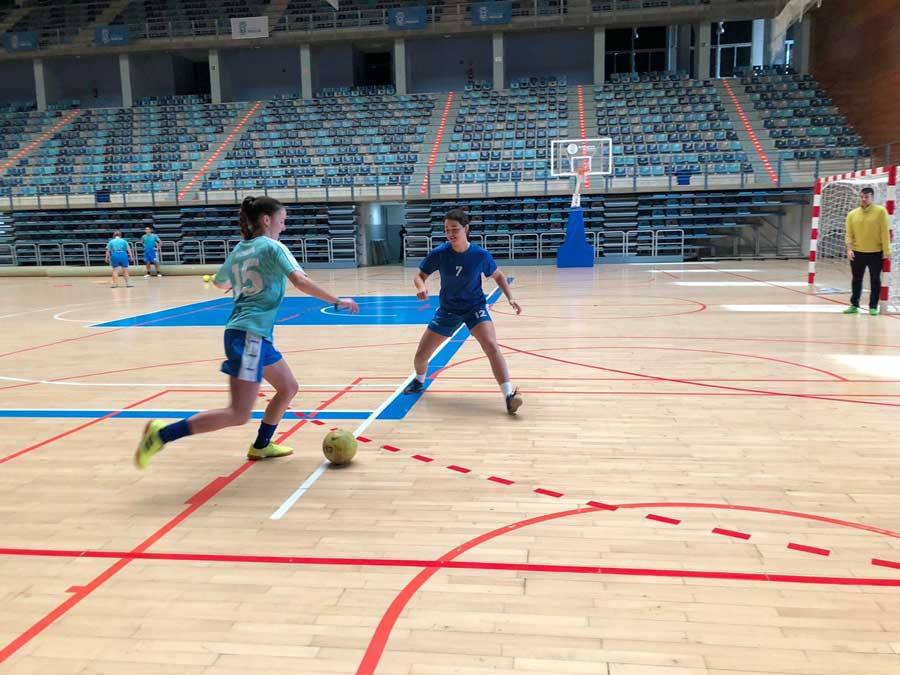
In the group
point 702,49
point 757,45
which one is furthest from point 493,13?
point 757,45

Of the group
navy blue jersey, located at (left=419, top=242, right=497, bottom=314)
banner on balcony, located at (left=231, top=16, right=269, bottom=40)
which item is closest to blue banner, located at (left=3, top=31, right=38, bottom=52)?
banner on balcony, located at (left=231, top=16, right=269, bottom=40)

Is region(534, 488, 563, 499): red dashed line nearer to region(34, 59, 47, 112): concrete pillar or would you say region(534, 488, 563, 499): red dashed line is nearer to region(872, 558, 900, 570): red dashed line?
region(872, 558, 900, 570): red dashed line

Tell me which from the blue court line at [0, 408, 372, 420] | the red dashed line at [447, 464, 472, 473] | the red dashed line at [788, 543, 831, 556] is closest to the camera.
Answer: the red dashed line at [788, 543, 831, 556]

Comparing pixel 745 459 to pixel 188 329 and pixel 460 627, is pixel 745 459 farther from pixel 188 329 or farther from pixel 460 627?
pixel 188 329

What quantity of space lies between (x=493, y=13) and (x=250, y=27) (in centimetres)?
1022

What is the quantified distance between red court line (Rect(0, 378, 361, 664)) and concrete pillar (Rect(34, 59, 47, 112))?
34.6 metres

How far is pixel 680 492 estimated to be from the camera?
3727mm

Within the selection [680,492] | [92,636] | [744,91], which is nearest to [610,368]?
[680,492]

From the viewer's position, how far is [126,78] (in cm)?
3139

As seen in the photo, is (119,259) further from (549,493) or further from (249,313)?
(549,493)

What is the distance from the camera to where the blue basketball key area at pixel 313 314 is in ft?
36.4

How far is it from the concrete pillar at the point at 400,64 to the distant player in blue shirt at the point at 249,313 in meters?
27.8

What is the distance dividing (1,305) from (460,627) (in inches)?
611

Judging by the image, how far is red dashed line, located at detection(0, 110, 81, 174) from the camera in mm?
A: 28500
